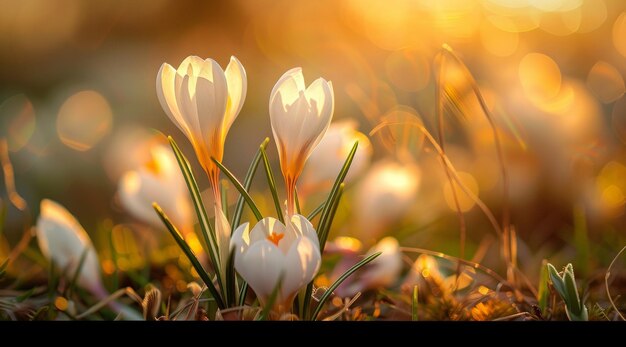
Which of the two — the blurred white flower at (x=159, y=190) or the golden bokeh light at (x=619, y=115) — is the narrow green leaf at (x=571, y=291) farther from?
the golden bokeh light at (x=619, y=115)

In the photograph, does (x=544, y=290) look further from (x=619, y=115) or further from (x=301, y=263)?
(x=619, y=115)

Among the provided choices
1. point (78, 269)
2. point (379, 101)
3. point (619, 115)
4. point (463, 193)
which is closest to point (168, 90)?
point (78, 269)

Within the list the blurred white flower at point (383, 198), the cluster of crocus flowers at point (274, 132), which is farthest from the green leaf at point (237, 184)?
the blurred white flower at point (383, 198)

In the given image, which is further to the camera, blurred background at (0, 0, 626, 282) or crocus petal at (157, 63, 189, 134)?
blurred background at (0, 0, 626, 282)

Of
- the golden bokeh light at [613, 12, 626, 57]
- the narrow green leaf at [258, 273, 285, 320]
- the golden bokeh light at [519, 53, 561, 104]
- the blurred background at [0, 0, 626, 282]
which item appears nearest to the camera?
the narrow green leaf at [258, 273, 285, 320]

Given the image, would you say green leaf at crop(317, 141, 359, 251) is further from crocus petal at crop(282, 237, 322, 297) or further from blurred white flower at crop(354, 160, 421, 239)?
blurred white flower at crop(354, 160, 421, 239)

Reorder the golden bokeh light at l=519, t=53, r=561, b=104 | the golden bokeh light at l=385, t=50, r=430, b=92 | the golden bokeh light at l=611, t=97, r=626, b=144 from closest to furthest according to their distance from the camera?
the golden bokeh light at l=519, t=53, r=561, b=104
the golden bokeh light at l=611, t=97, r=626, b=144
the golden bokeh light at l=385, t=50, r=430, b=92

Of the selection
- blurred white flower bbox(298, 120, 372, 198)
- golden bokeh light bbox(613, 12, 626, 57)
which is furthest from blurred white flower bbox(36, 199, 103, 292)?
golden bokeh light bbox(613, 12, 626, 57)
